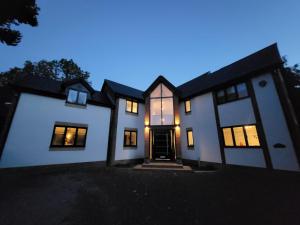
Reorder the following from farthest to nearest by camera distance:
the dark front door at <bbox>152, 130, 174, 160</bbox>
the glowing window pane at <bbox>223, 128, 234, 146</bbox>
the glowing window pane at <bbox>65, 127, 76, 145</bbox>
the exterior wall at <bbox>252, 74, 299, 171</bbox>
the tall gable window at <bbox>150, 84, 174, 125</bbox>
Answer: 1. the tall gable window at <bbox>150, 84, 174, 125</bbox>
2. the dark front door at <bbox>152, 130, 174, 160</bbox>
3. the glowing window pane at <bbox>65, 127, 76, 145</bbox>
4. the glowing window pane at <bbox>223, 128, 234, 146</bbox>
5. the exterior wall at <bbox>252, 74, 299, 171</bbox>

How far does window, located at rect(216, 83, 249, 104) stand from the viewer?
10.8m

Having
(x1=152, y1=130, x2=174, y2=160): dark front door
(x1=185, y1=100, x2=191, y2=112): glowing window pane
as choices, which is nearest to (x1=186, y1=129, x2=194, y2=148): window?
(x1=152, y1=130, x2=174, y2=160): dark front door

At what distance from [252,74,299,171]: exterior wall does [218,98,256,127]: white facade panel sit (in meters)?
0.66

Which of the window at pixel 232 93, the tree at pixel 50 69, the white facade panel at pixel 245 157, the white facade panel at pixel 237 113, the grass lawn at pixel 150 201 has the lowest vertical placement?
the grass lawn at pixel 150 201

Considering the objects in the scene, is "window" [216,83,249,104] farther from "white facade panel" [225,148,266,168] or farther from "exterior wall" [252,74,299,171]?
"white facade panel" [225,148,266,168]

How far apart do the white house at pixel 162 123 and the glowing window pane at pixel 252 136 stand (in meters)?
0.06

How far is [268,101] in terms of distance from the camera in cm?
936

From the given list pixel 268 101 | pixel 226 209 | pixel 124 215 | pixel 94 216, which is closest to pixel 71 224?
pixel 94 216

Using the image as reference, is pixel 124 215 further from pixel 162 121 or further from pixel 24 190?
pixel 162 121

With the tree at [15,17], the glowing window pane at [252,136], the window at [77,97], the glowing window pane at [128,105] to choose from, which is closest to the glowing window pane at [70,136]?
the window at [77,97]

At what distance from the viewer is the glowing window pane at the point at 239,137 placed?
10242 millimetres

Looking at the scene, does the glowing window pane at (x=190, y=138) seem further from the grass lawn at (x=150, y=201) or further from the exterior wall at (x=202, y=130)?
the grass lawn at (x=150, y=201)

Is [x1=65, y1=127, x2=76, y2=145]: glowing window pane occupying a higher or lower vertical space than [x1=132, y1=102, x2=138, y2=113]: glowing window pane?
lower

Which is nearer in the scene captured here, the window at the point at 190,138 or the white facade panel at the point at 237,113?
the white facade panel at the point at 237,113
